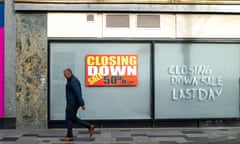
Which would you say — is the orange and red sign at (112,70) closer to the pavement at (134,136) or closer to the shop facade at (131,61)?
the shop facade at (131,61)

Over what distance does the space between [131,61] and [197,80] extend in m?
2.04

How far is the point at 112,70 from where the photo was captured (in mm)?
13133

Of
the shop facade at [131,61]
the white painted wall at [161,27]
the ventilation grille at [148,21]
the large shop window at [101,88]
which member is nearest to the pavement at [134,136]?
the shop facade at [131,61]

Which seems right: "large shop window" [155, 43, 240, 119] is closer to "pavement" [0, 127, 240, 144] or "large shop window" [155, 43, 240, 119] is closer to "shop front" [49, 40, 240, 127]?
"shop front" [49, 40, 240, 127]

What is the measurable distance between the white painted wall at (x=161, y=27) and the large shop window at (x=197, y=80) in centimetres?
35

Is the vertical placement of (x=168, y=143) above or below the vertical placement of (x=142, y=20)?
below

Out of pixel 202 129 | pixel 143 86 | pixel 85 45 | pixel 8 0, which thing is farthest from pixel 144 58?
pixel 8 0

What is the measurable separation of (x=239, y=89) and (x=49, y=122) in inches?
223

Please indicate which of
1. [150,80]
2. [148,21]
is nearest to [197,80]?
[150,80]

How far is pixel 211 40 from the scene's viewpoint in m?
13.3

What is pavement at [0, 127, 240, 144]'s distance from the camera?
36.5 ft

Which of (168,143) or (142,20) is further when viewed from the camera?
(142,20)

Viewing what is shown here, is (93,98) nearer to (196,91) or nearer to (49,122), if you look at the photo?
(49,122)

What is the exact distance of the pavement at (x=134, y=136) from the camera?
1112 centimetres
